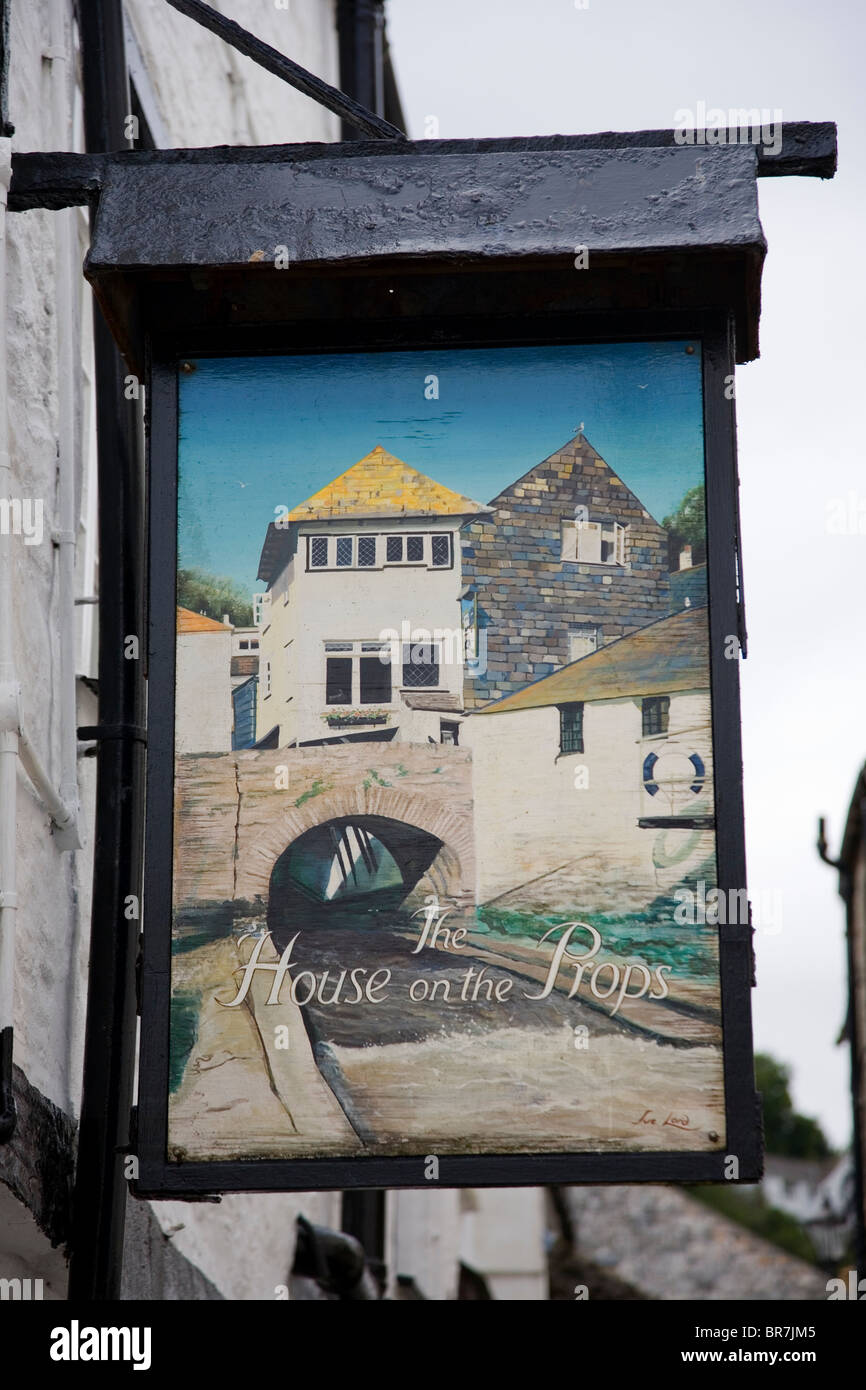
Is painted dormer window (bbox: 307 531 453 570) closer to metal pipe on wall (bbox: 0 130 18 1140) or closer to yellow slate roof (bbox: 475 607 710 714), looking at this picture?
yellow slate roof (bbox: 475 607 710 714)

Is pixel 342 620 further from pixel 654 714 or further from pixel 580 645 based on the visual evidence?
pixel 654 714

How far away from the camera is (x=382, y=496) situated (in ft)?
11.5

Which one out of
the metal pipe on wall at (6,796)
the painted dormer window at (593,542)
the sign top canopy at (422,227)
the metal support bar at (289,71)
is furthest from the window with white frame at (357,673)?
the metal support bar at (289,71)

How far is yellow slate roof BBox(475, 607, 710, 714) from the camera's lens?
3.36 m


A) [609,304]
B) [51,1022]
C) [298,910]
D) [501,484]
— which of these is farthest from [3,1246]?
[609,304]

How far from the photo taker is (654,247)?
3.41 m

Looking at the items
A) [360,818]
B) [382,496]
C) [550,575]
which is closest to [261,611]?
[382,496]

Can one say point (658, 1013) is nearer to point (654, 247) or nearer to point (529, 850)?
point (529, 850)
